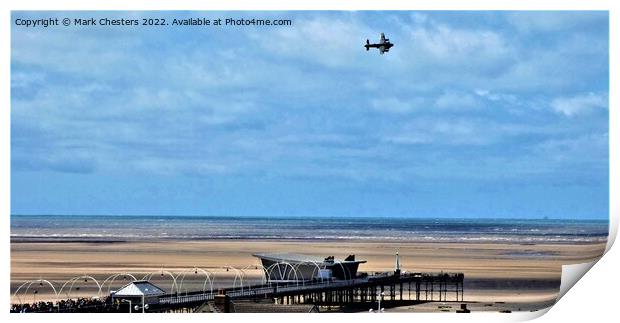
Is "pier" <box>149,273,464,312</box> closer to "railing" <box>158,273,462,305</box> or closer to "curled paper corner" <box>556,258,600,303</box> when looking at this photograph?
"railing" <box>158,273,462,305</box>

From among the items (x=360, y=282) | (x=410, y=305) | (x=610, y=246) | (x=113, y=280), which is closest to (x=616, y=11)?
(x=610, y=246)

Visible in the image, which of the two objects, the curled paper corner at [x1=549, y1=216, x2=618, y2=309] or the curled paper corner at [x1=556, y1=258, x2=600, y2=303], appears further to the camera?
the curled paper corner at [x1=556, y1=258, x2=600, y2=303]

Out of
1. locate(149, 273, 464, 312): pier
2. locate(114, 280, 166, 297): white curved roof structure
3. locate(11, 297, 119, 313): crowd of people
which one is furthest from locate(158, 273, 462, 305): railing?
locate(11, 297, 119, 313): crowd of people

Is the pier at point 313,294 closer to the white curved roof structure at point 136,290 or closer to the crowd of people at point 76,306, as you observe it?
the white curved roof structure at point 136,290

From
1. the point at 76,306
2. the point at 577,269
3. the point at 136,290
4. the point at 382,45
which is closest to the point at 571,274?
the point at 577,269

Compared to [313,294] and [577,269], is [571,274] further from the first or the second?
[313,294]

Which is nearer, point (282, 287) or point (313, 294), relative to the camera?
point (282, 287)

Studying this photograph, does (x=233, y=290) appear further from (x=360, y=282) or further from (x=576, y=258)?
(x=576, y=258)
